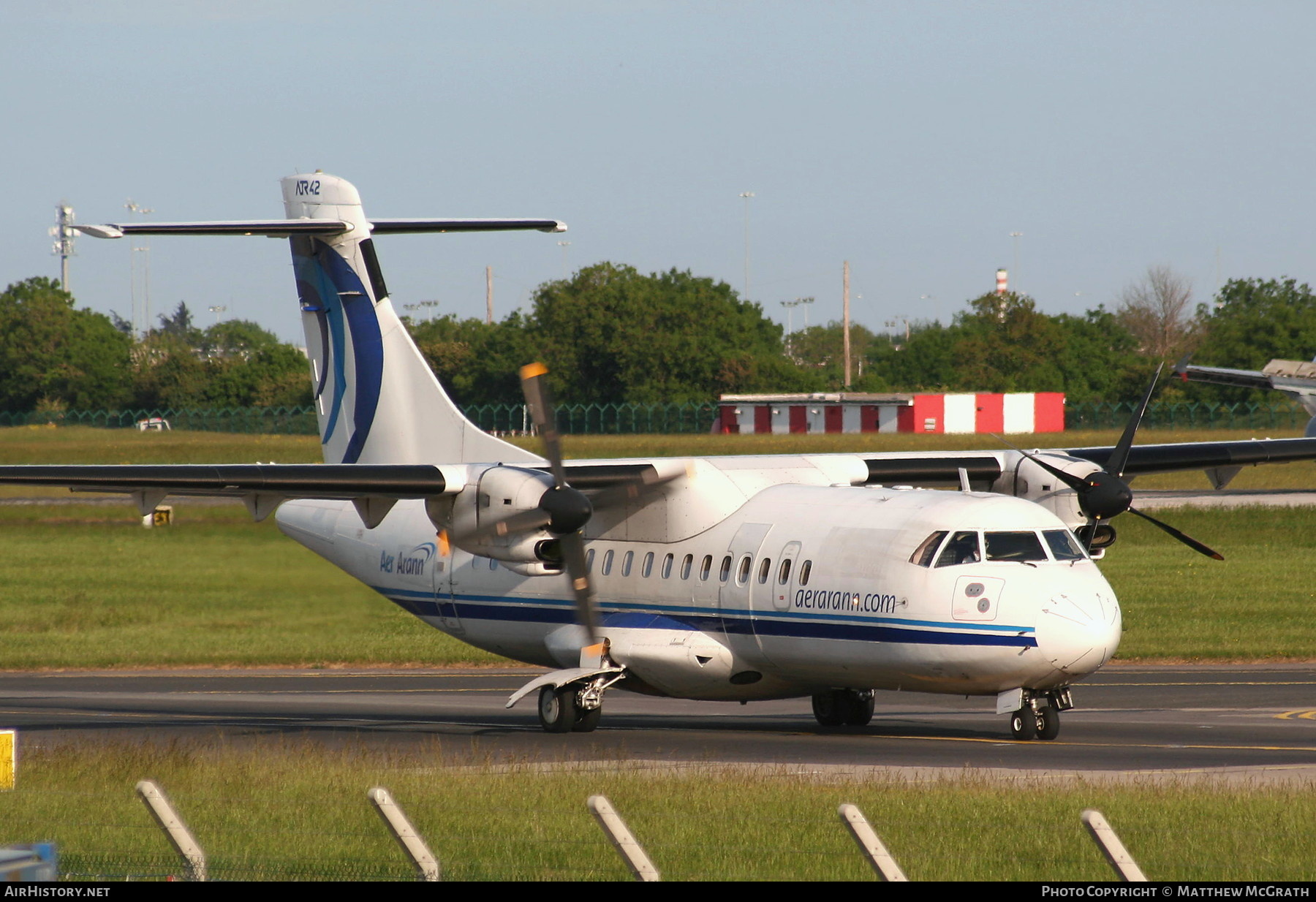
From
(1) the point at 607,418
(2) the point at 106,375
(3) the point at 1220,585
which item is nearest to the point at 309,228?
(3) the point at 1220,585

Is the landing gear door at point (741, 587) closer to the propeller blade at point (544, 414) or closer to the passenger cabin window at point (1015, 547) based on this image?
the propeller blade at point (544, 414)

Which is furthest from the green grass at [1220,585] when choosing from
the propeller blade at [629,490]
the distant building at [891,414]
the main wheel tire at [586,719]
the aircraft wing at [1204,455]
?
the distant building at [891,414]

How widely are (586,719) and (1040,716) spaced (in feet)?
18.9

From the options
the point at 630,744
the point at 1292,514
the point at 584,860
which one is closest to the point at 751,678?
the point at 630,744

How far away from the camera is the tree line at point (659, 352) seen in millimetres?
103625

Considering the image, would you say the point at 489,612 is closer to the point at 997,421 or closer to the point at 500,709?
the point at 500,709

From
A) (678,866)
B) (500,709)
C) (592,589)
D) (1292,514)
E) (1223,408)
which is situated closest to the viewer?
(678,866)

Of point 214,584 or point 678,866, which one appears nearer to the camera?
point 678,866

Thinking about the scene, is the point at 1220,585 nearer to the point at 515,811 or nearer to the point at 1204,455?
the point at 1204,455

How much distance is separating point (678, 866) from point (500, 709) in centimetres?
1414

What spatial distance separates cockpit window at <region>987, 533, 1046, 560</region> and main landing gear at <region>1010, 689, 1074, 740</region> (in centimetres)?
156

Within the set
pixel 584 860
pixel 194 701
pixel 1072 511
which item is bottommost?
pixel 194 701

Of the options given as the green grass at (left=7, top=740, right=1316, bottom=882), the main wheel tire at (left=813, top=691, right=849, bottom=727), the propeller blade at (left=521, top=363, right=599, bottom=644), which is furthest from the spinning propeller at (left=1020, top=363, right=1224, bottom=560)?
the green grass at (left=7, top=740, right=1316, bottom=882)

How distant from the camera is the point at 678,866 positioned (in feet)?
34.9
